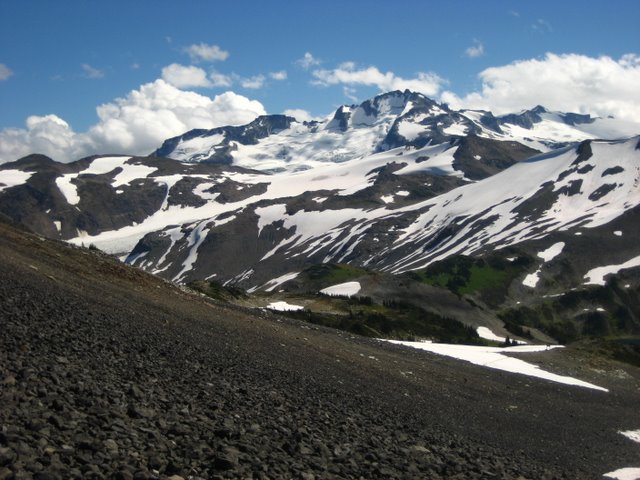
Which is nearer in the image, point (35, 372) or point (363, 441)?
point (35, 372)

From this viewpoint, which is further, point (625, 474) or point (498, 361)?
point (498, 361)

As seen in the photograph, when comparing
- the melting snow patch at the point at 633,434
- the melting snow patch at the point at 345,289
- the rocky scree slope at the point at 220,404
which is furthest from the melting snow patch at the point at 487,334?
the melting snow patch at the point at 633,434

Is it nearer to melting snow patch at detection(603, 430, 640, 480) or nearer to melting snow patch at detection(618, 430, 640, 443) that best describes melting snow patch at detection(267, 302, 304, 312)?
melting snow patch at detection(618, 430, 640, 443)

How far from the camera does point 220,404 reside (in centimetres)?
1850

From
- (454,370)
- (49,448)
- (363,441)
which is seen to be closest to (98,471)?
(49,448)

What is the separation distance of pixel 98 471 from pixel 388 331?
75.9 metres

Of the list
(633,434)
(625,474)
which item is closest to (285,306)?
(633,434)

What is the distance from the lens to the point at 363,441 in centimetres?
1947

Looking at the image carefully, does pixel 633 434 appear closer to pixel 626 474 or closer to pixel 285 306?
pixel 626 474

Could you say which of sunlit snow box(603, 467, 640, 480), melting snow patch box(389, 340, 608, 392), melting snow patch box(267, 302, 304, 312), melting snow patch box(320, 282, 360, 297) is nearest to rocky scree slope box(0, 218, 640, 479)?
sunlit snow box(603, 467, 640, 480)

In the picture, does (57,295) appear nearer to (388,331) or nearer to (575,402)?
(575,402)

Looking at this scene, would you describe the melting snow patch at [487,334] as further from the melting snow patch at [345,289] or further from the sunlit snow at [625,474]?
the sunlit snow at [625,474]

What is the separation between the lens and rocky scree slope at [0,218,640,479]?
44.3 feet

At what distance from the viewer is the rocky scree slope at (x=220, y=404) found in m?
13.5
